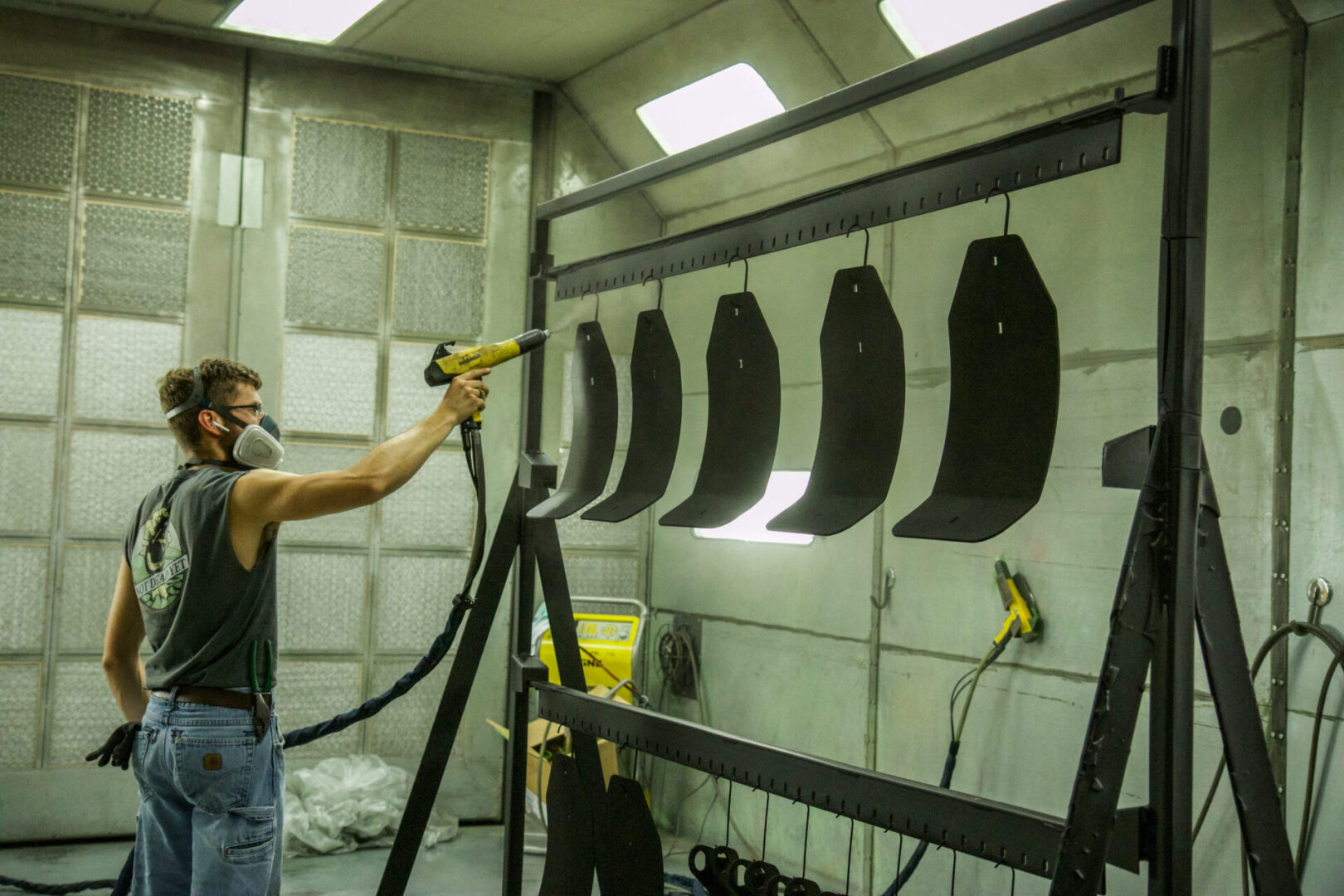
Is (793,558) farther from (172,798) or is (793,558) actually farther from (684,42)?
(172,798)

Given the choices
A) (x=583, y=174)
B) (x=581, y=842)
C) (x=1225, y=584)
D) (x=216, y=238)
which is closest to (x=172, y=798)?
(x=581, y=842)

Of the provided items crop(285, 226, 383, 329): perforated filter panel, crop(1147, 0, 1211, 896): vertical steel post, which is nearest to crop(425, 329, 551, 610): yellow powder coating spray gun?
crop(1147, 0, 1211, 896): vertical steel post

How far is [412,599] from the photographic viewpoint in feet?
16.4

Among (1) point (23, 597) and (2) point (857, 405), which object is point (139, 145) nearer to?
(1) point (23, 597)

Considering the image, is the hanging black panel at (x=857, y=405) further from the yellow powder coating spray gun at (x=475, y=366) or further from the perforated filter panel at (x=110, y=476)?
the perforated filter panel at (x=110, y=476)

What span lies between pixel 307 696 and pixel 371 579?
55 centimetres

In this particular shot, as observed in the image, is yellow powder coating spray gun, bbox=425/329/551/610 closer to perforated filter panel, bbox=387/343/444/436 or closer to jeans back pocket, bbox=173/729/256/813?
jeans back pocket, bbox=173/729/256/813

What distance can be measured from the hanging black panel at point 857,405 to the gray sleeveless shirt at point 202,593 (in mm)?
1208

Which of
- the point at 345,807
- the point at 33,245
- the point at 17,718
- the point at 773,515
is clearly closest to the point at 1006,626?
the point at 773,515

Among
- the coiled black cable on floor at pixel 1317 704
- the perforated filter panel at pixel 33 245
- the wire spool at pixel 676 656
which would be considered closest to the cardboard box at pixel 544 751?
the wire spool at pixel 676 656

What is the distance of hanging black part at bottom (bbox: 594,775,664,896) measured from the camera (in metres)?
2.41

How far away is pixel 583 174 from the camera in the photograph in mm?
5262

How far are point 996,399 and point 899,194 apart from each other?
0.37m

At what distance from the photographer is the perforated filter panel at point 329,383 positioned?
4.80 meters
